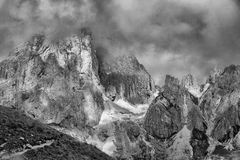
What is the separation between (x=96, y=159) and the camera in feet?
609

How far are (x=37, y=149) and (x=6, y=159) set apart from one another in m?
14.5

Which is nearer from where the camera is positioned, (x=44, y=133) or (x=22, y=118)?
(x=44, y=133)

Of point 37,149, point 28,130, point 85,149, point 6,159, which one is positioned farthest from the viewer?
point 85,149

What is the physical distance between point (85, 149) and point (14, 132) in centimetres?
3105

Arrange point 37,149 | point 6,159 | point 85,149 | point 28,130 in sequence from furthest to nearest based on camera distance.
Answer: point 85,149
point 28,130
point 37,149
point 6,159

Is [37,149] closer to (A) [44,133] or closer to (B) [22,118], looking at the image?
(A) [44,133]

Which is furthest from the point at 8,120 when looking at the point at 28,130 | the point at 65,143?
the point at 65,143

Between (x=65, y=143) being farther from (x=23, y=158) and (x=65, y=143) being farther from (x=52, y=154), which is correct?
(x=23, y=158)

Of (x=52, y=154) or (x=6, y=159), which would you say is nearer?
(x=6, y=159)

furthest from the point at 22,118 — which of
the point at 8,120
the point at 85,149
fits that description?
the point at 85,149

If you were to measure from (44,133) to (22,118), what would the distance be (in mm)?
18603

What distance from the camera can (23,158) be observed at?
6196 inches

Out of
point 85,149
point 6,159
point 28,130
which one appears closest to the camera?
point 6,159

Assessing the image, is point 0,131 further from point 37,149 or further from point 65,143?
point 65,143
